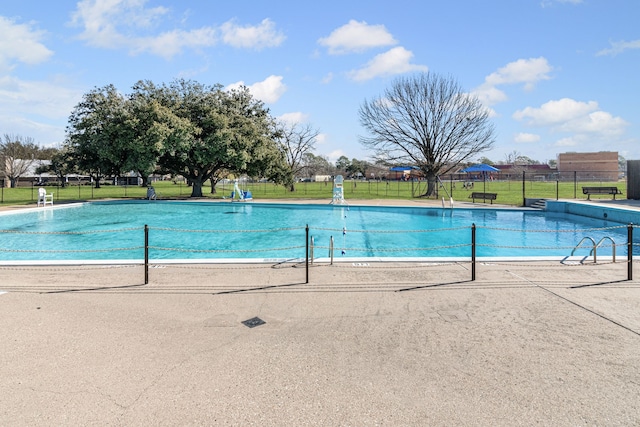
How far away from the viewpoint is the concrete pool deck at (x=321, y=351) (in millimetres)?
3227

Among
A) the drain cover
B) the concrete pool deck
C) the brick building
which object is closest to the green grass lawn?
the concrete pool deck

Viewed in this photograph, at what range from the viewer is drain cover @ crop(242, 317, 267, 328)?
511 cm

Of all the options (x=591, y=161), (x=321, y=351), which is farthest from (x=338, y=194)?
(x=591, y=161)

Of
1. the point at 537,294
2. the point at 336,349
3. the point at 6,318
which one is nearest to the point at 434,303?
the point at 537,294

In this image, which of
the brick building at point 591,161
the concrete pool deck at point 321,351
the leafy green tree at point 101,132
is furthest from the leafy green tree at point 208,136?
the brick building at point 591,161

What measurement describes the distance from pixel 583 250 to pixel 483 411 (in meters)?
12.3

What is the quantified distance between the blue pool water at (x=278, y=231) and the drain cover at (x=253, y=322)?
298 cm

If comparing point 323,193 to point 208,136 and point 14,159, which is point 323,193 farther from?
point 14,159

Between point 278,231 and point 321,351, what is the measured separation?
13710 millimetres

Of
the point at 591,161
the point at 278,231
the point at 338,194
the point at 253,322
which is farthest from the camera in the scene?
the point at 591,161

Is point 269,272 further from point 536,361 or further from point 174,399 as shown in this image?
point 536,361

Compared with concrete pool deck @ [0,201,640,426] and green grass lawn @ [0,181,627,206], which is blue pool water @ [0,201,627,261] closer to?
concrete pool deck @ [0,201,640,426]

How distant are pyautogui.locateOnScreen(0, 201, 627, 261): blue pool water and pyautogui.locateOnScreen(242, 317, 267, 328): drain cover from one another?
2981 millimetres

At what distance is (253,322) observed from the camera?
521cm
